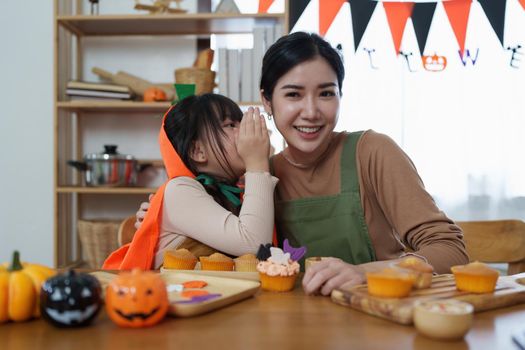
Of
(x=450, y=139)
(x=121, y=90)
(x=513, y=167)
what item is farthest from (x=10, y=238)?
(x=513, y=167)

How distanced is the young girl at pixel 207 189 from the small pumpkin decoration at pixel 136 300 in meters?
0.46

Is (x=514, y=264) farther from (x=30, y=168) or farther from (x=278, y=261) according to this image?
(x=30, y=168)

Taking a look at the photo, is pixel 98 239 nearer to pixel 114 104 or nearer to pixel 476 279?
pixel 114 104

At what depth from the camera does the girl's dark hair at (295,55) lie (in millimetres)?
1382

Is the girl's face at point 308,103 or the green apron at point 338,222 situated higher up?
the girl's face at point 308,103

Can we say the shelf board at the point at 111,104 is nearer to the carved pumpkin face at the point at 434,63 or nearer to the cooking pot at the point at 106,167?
the cooking pot at the point at 106,167

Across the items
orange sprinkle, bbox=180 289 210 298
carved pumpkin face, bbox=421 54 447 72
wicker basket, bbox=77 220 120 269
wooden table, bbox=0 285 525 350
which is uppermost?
carved pumpkin face, bbox=421 54 447 72

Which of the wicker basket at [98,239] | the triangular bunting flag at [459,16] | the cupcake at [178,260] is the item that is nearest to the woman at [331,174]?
the cupcake at [178,260]

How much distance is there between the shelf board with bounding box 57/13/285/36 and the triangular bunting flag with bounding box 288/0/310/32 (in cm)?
27

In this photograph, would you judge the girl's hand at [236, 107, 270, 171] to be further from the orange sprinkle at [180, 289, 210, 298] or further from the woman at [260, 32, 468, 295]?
the orange sprinkle at [180, 289, 210, 298]

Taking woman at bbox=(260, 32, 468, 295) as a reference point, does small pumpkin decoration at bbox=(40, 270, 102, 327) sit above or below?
below

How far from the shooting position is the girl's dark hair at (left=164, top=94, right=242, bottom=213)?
1.44 meters

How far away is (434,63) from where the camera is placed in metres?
3.13

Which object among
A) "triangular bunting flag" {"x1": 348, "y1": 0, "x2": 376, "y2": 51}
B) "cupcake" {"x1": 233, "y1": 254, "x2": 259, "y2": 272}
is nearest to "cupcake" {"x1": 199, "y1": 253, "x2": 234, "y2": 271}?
"cupcake" {"x1": 233, "y1": 254, "x2": 259, "y2": 272}
